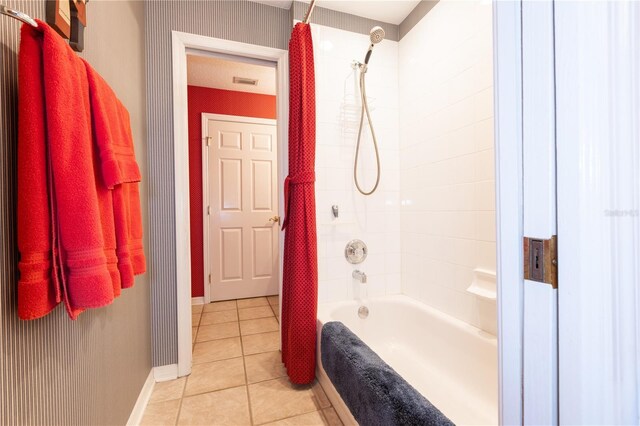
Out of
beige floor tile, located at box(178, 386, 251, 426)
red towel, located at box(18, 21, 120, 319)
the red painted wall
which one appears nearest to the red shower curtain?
beige floor tile, located at box(178, 386, 251, 426)

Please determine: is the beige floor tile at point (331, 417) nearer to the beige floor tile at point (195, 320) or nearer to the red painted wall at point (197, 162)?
the beige floor tile at point (195, 320)

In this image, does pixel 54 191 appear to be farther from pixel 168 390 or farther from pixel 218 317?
pixel 218 317

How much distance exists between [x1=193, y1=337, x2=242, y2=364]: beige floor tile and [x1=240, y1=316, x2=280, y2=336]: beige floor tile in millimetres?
158

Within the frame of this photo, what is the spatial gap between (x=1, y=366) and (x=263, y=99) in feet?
10.6

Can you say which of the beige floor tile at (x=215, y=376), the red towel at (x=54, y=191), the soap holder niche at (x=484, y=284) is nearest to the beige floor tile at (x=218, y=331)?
the beige floor tile at (x=215, y=376)

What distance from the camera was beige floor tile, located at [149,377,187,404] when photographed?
5.05 feet

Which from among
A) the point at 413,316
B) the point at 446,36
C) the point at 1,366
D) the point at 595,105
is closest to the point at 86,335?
the point at 1,366

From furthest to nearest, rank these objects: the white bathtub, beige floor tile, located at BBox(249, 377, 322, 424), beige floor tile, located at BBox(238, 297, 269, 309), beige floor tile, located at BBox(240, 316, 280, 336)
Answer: beige floor tile, located at BBox(238, 297, 269, 309) → beige floor tile, located at BBox(240, 316, 280, 336) → beige floor tile, located at BBox(249, 377, 322, 424) → the white bathtub

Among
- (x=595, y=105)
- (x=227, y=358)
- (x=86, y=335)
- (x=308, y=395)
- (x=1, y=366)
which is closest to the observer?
(x=595, y=105)

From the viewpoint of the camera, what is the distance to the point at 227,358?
1932 mm

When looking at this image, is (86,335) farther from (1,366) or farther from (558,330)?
(558,330)

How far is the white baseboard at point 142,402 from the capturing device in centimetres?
133

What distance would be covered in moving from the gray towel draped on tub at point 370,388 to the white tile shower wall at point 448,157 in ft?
2.36

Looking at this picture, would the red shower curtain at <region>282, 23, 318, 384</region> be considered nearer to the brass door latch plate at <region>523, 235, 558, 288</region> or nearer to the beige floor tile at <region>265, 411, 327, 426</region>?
the beige floor tile at <region>265, 411, 327, 426</region>
